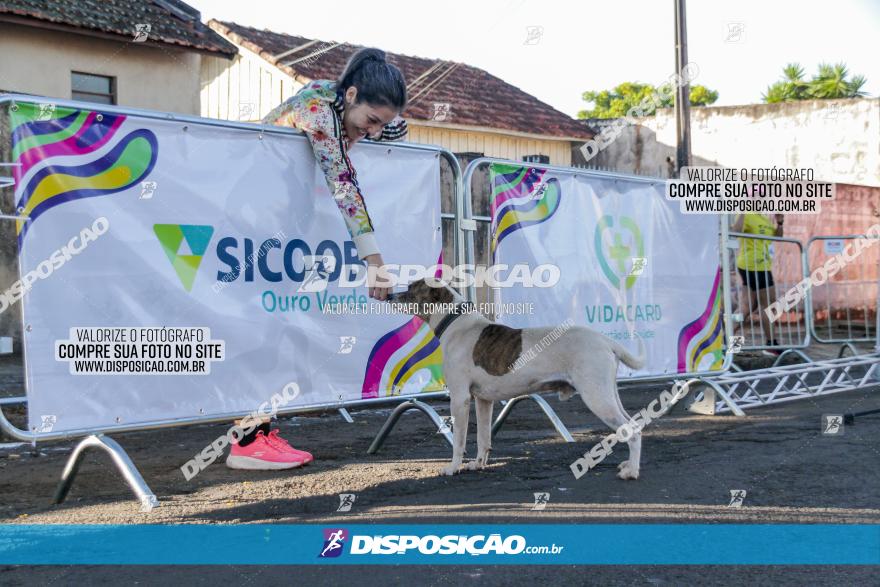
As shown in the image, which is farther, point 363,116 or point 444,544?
point 363,116

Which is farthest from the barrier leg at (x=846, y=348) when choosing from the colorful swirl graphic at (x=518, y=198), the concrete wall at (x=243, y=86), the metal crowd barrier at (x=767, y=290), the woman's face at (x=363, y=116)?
the concrete wall at (x=243, y=86)

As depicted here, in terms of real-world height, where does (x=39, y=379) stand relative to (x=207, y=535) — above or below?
above

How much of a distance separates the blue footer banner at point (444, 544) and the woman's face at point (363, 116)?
251 cm

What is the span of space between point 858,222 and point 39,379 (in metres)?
20.1

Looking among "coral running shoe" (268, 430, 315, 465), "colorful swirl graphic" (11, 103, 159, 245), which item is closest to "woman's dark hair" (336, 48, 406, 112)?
"colorful swirl graphic" (11, 103, 159, 245)

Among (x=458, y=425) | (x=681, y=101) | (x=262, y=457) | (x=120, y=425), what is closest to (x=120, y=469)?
(x=120, y=425)

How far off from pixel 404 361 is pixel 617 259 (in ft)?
7.75

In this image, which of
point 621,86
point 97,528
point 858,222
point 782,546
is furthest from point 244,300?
point 621,86

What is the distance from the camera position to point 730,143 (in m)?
27.7

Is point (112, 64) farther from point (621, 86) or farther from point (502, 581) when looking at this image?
point (621, 86)

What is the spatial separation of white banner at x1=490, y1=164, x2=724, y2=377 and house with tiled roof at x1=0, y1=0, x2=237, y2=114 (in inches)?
498

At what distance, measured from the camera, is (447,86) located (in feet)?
78.7

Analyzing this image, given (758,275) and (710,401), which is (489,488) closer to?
(710,401)

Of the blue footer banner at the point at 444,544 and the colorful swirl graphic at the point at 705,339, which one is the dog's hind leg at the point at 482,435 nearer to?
the blue footer banner at the point at 444,544
